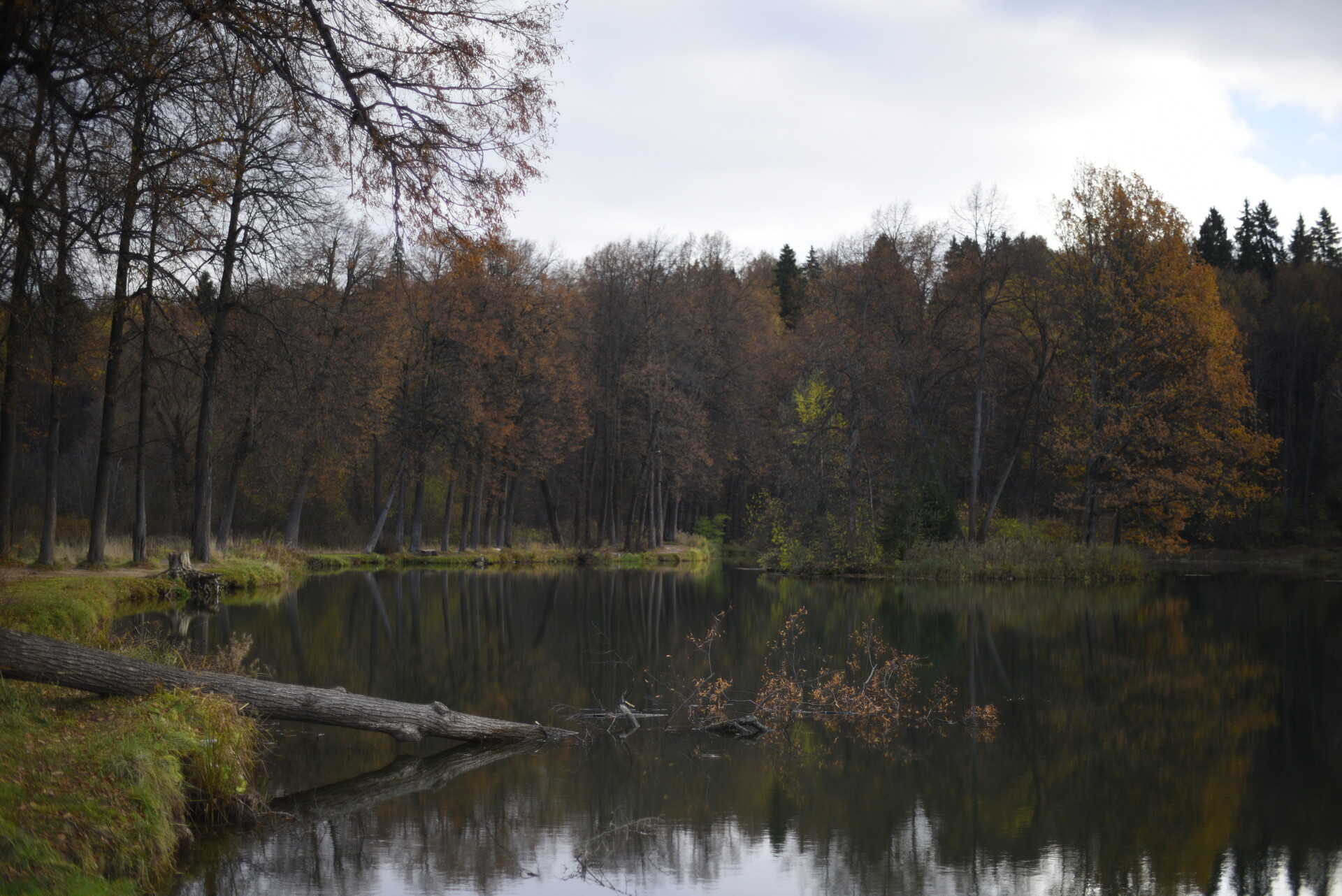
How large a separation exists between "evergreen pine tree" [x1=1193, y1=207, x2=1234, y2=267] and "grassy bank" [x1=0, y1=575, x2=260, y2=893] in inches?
2331

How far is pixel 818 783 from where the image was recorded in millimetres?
9070

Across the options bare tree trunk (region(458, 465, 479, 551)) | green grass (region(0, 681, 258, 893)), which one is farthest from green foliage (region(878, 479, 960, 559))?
green grass (region(0, 681, 258, 893))

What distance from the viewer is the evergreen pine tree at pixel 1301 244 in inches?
2258

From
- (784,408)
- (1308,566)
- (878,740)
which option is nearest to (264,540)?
(784,408)

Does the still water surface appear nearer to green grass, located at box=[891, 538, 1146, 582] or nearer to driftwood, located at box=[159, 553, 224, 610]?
driftwood, located at box=[159, 553, 224, 610]

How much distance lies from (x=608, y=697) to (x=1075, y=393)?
25.1 meters

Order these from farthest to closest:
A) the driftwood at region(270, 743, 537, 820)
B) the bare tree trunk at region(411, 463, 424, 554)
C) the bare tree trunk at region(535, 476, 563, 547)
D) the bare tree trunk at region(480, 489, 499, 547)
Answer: the bare tree trunk at region(535, 476, 563, 547) → the bare tree trunk at region(480, 489, 499, 547) → the bare tree trunk at region(411, 463, 424, 554) → the driftwood at region(270, 743, 537, 820)

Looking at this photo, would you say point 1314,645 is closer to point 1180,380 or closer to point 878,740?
point 878,740

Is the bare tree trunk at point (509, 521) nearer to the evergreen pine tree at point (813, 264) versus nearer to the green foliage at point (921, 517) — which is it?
the green foliage at point (921, 517)

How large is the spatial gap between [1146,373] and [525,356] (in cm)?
2141

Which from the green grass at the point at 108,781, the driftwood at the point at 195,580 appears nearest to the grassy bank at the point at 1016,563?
the driftwood at the point at 195,580

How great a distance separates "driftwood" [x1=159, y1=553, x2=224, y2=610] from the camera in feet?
69.8

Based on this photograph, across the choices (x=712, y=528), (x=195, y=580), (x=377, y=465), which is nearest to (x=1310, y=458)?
(x=712, y=528)

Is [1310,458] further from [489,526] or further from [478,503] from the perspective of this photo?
[478,503]
